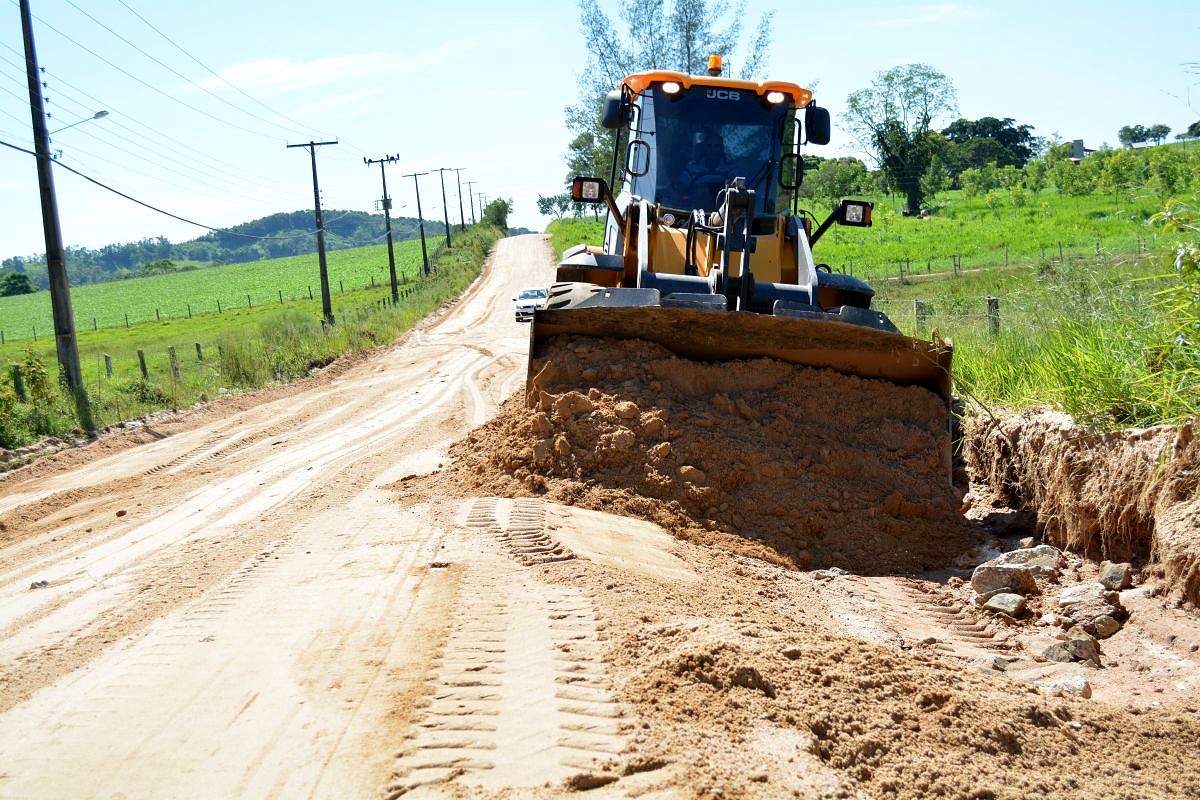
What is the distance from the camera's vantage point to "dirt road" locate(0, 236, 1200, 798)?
3354 mm

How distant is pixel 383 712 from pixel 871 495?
173 inches

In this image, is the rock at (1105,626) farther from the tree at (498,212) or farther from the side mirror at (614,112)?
the tree at (498,212)

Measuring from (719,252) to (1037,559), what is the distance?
358 centimetres

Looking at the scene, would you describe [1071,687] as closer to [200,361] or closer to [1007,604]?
[1007,604]

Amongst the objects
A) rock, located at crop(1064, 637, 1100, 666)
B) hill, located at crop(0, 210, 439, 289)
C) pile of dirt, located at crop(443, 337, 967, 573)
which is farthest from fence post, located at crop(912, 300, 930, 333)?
hill, located at crop(0, 210, 439, 289)

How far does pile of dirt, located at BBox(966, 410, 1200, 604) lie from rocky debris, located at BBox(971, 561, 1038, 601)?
516mm

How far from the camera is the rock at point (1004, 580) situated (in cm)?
608

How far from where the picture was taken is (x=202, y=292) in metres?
88.9

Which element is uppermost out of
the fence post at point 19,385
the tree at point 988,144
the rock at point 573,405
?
the tree at point 988,144

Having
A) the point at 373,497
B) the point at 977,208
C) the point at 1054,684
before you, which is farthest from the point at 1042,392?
the point at 977,208

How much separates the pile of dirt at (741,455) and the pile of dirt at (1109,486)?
60cm

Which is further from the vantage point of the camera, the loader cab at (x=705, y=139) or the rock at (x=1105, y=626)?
the loader cab at (x=705, y=139)

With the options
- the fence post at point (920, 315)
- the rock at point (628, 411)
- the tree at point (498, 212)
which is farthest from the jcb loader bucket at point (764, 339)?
the tree at point (498, 212)

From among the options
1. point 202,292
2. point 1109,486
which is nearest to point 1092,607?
point 1109,486
